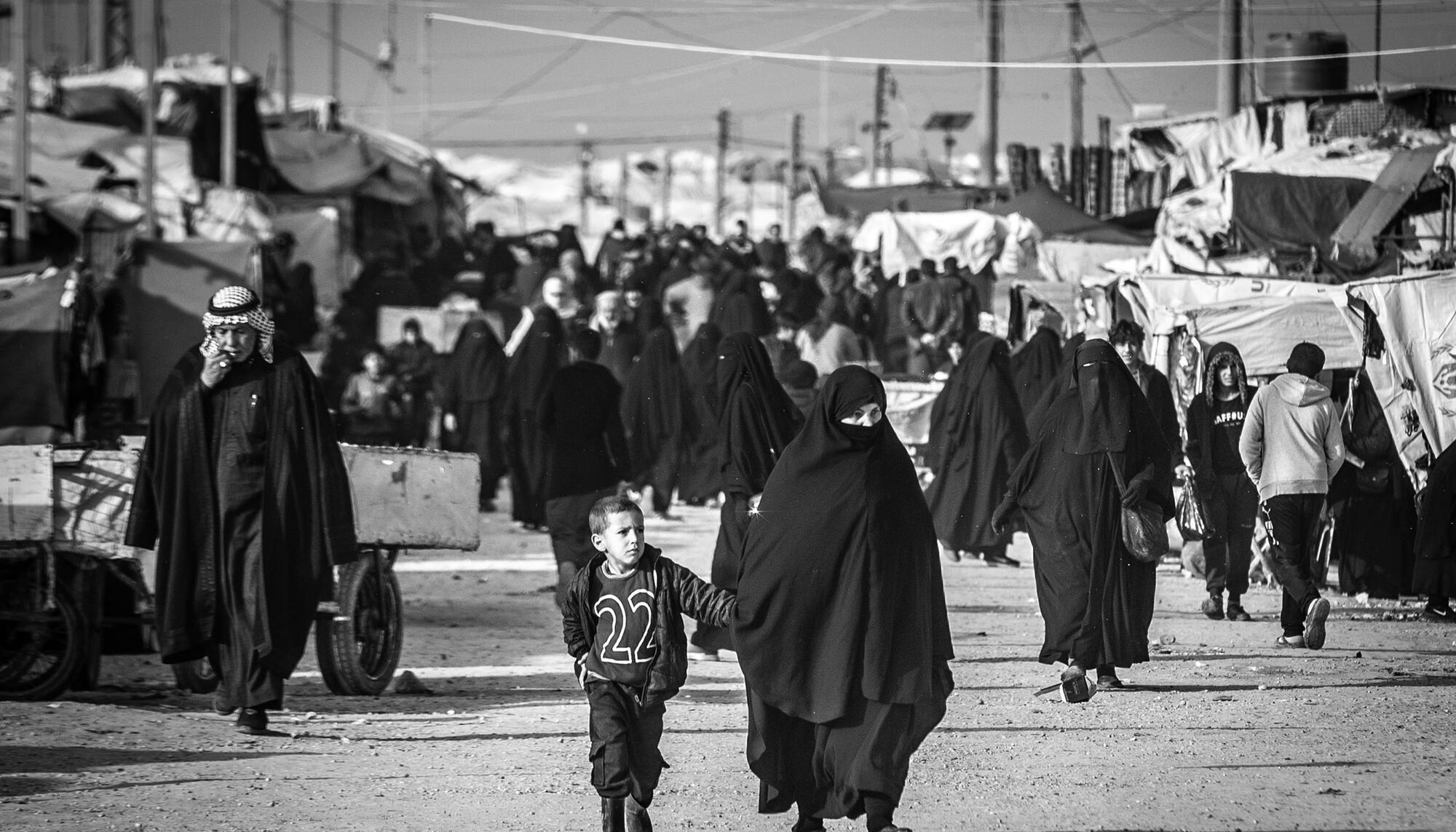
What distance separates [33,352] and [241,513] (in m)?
7.82

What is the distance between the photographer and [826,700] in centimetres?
528

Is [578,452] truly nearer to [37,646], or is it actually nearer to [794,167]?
[37,646]

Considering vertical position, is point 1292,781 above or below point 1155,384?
below

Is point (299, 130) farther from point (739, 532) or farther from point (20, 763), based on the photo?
point (20, 763)

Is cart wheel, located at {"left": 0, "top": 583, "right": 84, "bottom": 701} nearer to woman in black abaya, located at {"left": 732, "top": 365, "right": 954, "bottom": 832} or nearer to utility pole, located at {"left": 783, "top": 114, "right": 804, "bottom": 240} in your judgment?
woman in black abaya, located at {"left": 732, "top": 365, "right": 954, "bottom": 832}

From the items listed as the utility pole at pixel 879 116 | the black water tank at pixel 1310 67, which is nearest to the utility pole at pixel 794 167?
the utility pole at pixel 879 116

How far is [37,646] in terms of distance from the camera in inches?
303

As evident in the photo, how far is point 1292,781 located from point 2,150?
60.1ft

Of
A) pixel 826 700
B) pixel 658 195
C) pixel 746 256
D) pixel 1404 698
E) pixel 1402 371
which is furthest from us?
pixel 658 195

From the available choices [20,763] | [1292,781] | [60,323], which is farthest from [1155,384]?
[60,323]

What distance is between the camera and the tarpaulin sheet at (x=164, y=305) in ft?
57.8

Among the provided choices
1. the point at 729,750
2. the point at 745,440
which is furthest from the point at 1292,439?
the point at 729,750

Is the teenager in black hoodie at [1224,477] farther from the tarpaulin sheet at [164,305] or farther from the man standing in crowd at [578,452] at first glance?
the tarpaulin sheet at [164,305]

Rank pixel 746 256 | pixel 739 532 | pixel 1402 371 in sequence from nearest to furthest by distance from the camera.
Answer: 1. pixel 739 532
2. pixel 1402 371
3. pixel 746 256
